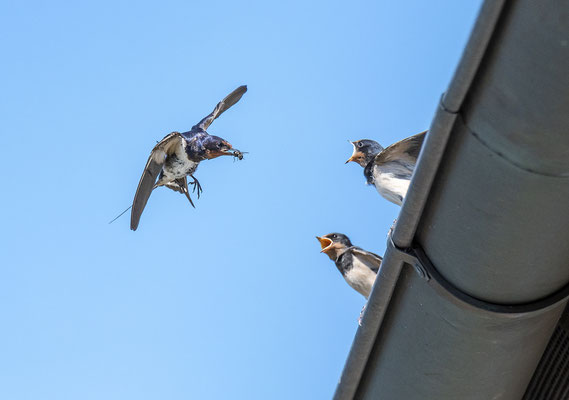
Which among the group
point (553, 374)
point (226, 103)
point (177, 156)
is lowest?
point (177, 156)

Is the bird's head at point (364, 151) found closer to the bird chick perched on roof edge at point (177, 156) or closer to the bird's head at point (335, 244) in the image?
the bird's head at point (335, 244)

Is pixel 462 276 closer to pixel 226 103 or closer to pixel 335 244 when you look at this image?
pixel 335 244

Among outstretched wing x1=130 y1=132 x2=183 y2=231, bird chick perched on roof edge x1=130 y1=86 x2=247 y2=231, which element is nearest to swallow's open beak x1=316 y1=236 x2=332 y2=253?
bird chick perched on roof edge x1=130 y1=86 x2=247 y2=231

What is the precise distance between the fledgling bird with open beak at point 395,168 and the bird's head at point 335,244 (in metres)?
0.40

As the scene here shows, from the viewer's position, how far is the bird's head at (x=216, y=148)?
6.37 metres

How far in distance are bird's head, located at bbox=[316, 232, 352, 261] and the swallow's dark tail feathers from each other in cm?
162

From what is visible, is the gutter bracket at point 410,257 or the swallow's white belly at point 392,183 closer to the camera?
the gutter bracket at point 410,257

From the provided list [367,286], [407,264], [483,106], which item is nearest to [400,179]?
[367,286]

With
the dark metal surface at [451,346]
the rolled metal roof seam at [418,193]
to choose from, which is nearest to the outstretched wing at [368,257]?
the rolled metal roof seam at [418,193]

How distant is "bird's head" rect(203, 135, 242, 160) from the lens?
6371mm

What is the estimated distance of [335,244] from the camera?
4910 mm

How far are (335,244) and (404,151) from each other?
0.78m

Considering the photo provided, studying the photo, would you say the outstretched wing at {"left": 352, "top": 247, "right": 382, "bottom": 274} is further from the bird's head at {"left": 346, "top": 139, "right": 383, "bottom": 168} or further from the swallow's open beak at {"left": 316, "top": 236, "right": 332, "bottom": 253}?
the bird's head at {"left": 346, "top": 139, "right": 383, "bottom": 168}

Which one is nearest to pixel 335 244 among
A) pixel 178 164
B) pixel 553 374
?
pixel 178 164
